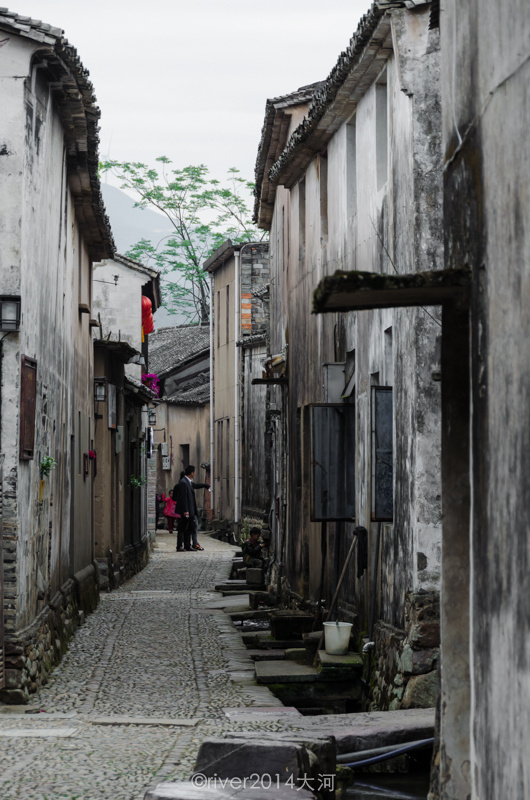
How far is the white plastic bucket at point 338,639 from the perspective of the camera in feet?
34.3

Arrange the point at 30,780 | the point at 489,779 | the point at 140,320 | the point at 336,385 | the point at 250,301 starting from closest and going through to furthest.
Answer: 1. the point at 489,779
2. the point at 30,780
3. the point at 336,385
4. the point at 140,320
5. the point at 250,301

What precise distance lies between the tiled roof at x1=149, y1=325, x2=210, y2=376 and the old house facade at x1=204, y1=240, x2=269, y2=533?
6301 millimetres

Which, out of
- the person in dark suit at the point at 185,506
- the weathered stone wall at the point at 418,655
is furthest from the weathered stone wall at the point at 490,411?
the person in dark suit at the point at 185,506

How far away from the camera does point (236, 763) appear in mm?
5750

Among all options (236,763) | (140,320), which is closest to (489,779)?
(236,763)

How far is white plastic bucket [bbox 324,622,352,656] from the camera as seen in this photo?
10453 mm

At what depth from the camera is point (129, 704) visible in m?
9.55

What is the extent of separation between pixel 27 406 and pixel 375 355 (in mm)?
3212

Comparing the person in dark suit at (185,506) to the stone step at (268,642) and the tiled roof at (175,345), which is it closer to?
the tiled roof at (175,345)

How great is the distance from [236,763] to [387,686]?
3.73m

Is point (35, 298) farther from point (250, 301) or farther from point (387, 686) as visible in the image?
point (250, 301)

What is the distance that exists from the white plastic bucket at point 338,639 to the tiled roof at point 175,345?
30516 mm

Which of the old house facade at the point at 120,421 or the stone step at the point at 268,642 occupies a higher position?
the old house facade at the point at 120,421

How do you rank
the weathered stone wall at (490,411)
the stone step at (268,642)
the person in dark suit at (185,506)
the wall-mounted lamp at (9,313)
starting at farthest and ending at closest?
the person in dark suit at (185,506) < the stone step at (268,642) < the wall-mounted lamp at (9,313) < the weathered stone wall at (490,411)
